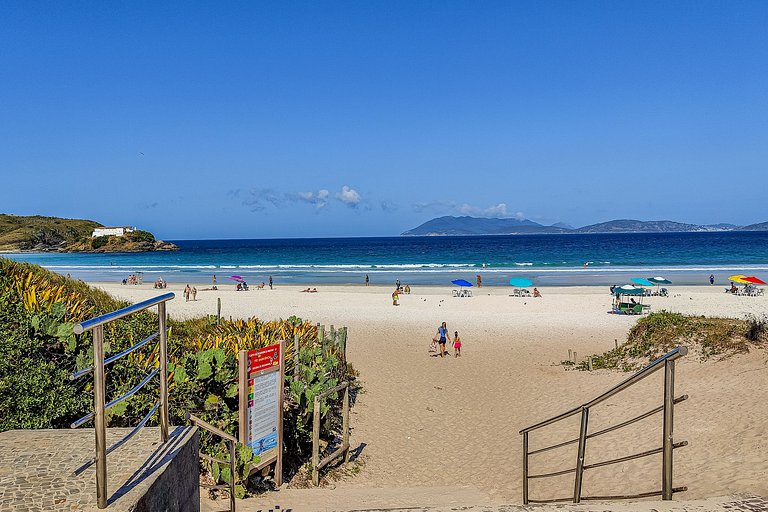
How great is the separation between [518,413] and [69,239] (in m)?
140

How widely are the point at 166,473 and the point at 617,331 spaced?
20.3 meters

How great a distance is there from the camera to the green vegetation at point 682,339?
40.1ft

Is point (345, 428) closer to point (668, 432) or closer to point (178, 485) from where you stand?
point (178, 485)

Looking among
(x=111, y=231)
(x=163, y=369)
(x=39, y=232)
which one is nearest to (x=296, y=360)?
(x=163, y=369)

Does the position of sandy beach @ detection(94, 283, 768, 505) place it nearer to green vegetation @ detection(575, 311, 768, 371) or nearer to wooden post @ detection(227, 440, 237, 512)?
green vegetation @ detection(575, 311, 768, 371)

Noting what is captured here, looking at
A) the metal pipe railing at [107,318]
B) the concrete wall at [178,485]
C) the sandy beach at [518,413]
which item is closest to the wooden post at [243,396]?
the sandy beach at [518,413]

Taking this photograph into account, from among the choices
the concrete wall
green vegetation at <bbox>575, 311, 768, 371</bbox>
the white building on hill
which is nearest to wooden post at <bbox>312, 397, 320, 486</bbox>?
the concrete wall

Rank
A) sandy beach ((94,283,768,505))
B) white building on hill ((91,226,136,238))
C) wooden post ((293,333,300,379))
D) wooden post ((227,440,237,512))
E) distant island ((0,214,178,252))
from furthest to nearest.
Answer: white building on hill ((91,226,136,238)), distant island ((0,214,178,252)), wooden post ((293,333,300,379)), sandy beach ((94,283,768,505)), wooden post ((227,440,237,512))

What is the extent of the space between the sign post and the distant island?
12059 centimetres

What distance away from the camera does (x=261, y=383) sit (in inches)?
279

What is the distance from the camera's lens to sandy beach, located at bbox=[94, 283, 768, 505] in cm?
730

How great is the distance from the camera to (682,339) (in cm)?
1357

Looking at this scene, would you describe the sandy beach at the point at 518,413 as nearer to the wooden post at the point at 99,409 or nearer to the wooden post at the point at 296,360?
the wooden post at the point at 296,360

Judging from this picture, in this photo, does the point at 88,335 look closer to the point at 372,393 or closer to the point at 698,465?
the point at 372,393
